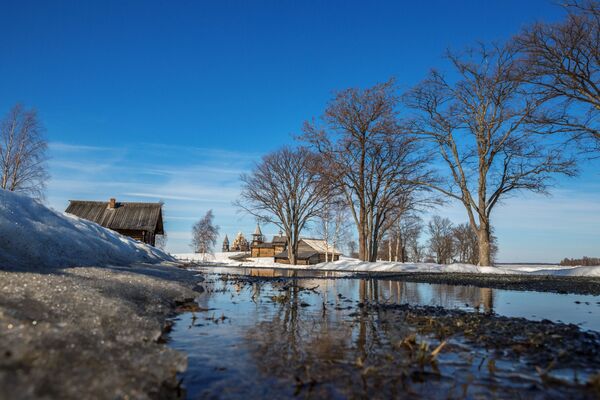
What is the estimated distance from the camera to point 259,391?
7.07ft

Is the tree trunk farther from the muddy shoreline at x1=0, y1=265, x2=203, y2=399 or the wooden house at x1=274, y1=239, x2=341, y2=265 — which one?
the wooden house at x1=274, y1=239, x2=341, y2=265

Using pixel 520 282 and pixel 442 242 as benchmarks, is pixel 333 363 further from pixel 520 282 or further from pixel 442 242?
pixel 442 242

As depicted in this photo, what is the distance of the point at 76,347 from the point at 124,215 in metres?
41.1

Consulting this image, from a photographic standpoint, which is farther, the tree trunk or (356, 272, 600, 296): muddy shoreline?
the tree trunk

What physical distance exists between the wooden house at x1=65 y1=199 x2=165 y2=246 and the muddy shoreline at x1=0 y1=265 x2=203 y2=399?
3750 cm

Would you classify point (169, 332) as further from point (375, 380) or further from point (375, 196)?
point (375, 196)

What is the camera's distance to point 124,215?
39438mm

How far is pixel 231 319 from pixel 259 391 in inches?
95.6

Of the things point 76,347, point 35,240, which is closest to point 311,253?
point 35,240

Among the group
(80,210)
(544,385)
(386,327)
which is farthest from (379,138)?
(80,210)

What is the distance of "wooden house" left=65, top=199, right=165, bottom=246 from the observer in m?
38.4

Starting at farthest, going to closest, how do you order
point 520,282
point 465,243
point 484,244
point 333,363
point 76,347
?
point 465,243
point 484,244
point 520,282
point 333,363
point 76,347

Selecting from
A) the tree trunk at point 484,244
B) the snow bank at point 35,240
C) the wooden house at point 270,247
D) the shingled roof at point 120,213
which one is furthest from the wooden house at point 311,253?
the snow bank at point 35,240

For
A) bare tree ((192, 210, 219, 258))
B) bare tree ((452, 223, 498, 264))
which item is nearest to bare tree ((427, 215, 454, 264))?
bare tree ((452, 223, 498, 264))
